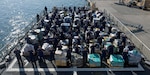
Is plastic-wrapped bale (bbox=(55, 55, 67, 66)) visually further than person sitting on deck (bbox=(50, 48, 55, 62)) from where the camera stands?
No

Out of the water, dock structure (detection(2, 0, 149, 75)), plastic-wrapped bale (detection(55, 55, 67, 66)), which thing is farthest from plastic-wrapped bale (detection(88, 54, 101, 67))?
the water

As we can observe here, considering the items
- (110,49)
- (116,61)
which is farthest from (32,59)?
(116,61)

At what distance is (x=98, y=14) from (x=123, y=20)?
751 centimetres

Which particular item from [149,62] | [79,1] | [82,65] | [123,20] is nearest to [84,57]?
[82,65]

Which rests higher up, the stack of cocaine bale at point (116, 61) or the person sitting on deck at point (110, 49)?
the person sitting on deck at point (110, 49)

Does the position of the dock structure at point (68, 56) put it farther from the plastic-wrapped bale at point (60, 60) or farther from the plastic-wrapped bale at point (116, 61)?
the plastic-wrapped bale at point (116, 61)

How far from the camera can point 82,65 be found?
1756cm

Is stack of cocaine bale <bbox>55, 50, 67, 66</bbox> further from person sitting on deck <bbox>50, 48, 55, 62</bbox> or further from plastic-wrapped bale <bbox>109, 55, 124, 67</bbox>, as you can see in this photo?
plastic-wrapped bale <bbox>109, 55, 124, 67</bbox>

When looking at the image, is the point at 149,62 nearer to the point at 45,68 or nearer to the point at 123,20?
the point at 45,68

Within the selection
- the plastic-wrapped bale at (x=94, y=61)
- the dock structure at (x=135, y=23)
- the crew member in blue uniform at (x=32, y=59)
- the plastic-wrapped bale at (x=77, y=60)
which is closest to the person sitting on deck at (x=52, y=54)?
the crew member in blue uniform at (x=32, y=59)

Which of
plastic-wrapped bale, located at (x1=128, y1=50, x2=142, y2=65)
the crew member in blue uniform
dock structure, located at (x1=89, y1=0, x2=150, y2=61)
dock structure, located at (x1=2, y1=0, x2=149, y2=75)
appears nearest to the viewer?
dock structure, located at (x1=2, y1=0, x2=149, y2=75)

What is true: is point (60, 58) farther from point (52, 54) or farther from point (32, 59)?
point (32, 59)

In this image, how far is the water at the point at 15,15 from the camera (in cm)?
3478

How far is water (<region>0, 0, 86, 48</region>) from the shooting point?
114ft
